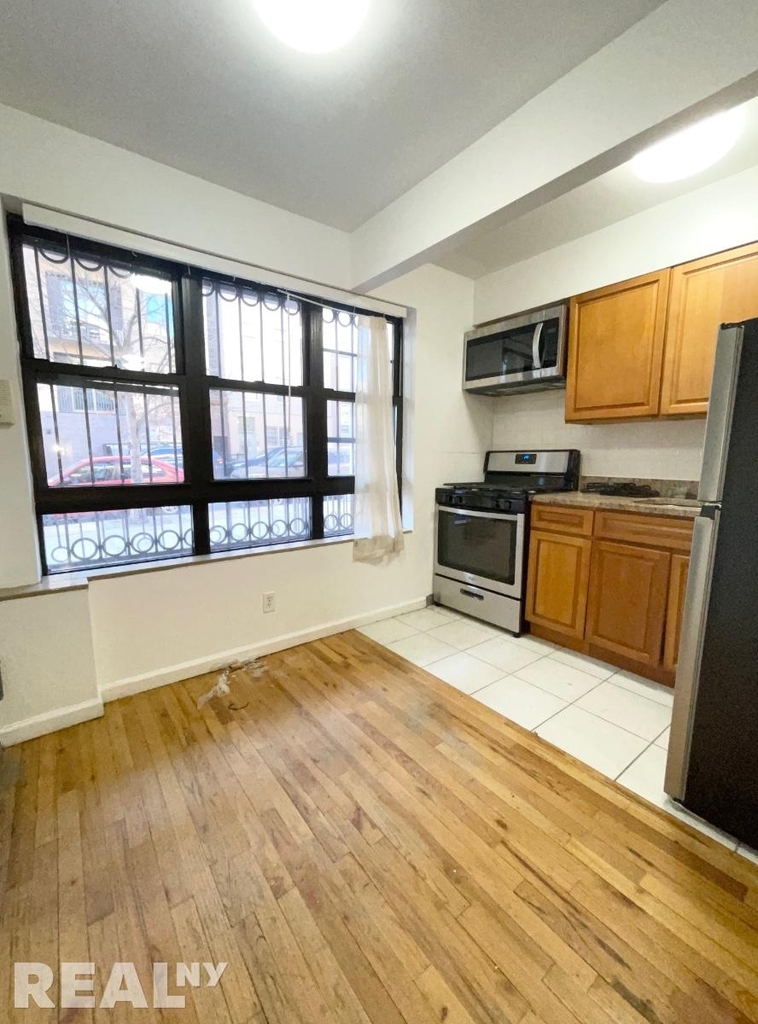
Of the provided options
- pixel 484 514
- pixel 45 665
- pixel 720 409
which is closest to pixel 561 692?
pixel 484 514

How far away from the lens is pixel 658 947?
1038 millimetres

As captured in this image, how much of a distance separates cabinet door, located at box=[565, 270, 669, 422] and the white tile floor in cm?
152

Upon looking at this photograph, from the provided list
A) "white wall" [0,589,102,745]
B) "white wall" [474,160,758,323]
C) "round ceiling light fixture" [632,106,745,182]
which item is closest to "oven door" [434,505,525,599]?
"white wall" [474,160,758,323]

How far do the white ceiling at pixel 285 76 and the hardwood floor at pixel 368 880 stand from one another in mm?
2529

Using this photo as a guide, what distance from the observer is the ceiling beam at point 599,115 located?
113 cm

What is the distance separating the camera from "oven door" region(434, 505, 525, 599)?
2.74 meters

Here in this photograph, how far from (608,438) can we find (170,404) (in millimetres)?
2770

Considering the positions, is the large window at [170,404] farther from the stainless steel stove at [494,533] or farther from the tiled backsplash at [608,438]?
the tiled backsplash at [608,438]

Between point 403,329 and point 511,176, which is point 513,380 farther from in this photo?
point 511,176

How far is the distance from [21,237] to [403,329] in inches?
83.9

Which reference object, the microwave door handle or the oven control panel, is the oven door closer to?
the oven control panel

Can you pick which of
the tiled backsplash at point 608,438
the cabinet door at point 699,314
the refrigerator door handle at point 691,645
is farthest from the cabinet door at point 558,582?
the refrigerator door handle at point 691,645

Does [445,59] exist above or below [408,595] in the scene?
above

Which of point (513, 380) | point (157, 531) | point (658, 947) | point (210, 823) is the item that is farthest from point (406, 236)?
point (658, 947)
